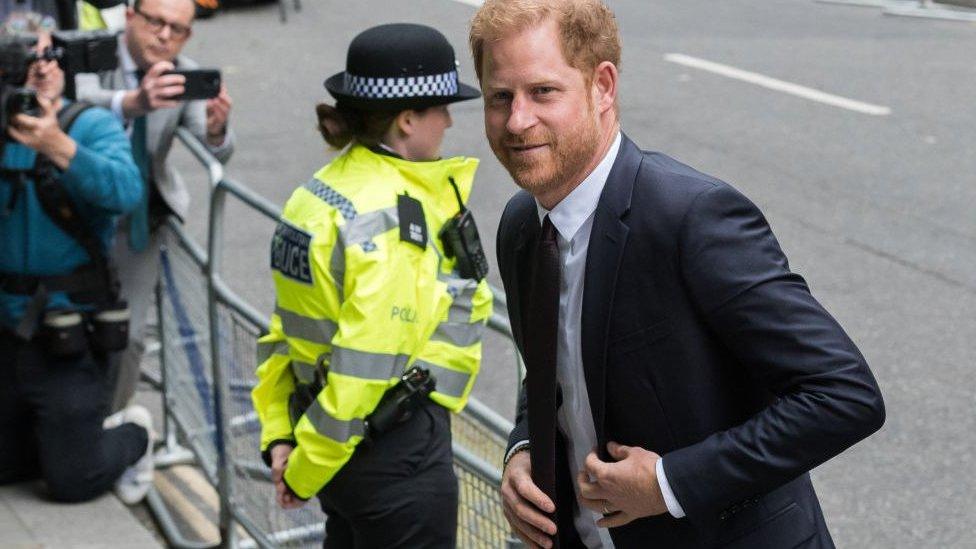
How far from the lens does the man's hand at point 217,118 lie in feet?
19.4

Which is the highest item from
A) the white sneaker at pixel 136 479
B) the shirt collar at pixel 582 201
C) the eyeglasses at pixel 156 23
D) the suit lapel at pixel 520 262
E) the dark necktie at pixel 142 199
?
the shirt collar at pixel 582 201

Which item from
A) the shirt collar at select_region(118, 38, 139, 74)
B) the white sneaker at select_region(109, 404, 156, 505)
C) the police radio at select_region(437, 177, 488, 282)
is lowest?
the white sneaker at select_region(109, 404, 156, 505)

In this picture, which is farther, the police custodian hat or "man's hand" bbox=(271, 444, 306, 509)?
"man's hand" bbox=(271, 444, 306, 509)

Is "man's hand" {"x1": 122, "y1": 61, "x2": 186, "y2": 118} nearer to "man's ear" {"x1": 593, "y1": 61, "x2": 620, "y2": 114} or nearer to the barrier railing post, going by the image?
the barrier railing post

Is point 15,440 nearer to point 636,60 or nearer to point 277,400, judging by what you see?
point 277,400

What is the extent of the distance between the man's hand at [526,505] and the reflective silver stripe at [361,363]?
856 mm

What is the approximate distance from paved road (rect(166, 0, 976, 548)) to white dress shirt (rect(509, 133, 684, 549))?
337cm

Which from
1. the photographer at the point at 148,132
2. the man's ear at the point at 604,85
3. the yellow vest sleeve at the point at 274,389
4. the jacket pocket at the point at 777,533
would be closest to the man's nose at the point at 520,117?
the man's ear at the point at 604,85

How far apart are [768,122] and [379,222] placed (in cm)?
883

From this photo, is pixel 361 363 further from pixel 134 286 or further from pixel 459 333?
pixel 134 286

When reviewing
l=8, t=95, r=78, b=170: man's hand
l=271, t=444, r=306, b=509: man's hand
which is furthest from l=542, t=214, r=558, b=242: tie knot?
l=8, t=95, r=78, b=170: man's hand

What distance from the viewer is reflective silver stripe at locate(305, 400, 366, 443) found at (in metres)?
A: 3.63

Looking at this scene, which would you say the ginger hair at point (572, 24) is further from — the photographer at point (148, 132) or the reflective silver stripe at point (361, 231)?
the photographer at point (148, 132)

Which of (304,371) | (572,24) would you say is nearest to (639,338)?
(572,24)
